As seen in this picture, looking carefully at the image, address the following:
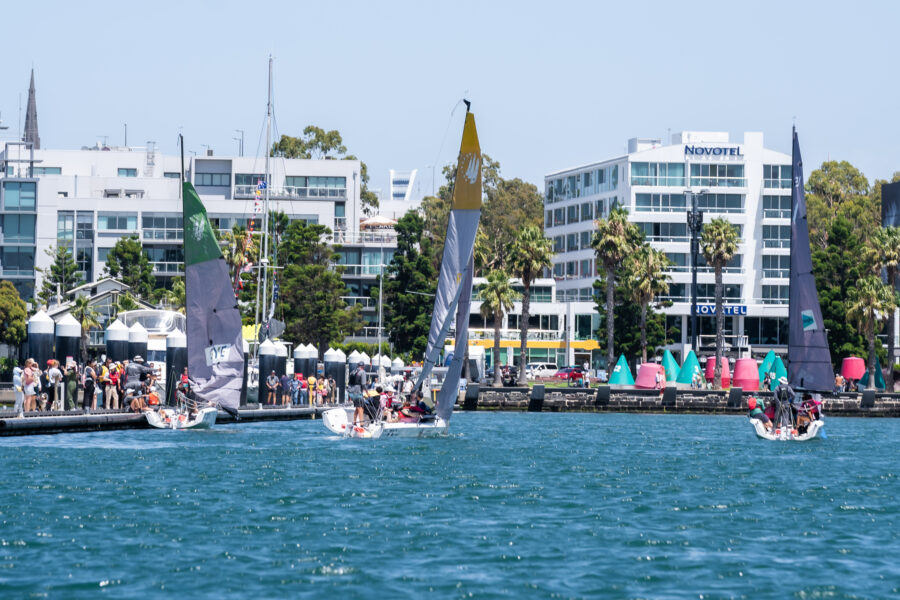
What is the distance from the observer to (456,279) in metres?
43.1

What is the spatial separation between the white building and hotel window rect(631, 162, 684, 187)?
24409mm

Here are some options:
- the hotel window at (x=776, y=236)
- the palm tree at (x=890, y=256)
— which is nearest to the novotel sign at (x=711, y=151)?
the hotel window at (x=776, y=236)

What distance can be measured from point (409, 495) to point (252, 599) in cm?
1166

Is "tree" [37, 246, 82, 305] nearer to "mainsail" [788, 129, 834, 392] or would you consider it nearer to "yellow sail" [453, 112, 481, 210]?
"yellow sail" [453, 112, 481, 210]

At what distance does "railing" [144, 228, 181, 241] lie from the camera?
112688 mm

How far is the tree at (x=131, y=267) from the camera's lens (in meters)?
102

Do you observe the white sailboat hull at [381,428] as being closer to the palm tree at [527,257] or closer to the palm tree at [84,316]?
the palm tree at [84,316]

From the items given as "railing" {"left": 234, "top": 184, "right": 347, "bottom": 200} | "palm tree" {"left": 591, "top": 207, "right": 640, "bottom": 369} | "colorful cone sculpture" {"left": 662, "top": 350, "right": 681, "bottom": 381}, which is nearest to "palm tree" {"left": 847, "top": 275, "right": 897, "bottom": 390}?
"colorful cone sculpture" {"left": 662, "top": 350, "right": 681, "bottom": 381}

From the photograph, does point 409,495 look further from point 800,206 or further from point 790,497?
point 800,206

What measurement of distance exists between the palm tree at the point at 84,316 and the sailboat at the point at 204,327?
31.3 m

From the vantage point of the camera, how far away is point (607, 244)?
96750mm

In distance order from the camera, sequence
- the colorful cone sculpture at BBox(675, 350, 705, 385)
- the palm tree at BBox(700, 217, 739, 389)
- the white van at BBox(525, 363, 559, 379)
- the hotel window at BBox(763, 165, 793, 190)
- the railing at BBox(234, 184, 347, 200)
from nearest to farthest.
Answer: the colorful cone sculpture at BBox(675, 350, 705, 385), the palm tree at BBox(700, 217, 739, 389), the white van at BBox(525, 363, 559, 379), the hotel window at BBox(763, 165, 793, 190), the railing at BBox(234, 184, 347, 200)

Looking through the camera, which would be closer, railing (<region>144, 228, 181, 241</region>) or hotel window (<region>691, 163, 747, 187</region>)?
railing (<region>144, 228, 181, 241</region>)

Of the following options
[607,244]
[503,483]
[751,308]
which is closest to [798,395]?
[503,483]
